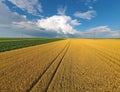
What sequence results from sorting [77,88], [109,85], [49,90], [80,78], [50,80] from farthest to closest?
[80,78], [50,80], [109,85], [77,88], [49,90]

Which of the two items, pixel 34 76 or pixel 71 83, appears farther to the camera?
pixel 34 76

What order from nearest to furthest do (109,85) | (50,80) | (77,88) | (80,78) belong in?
1. (77,88)
2. (109,85)
3. (50,80)
4. (80,78)

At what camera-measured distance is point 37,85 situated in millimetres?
6262

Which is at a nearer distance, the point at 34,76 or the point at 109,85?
the point at 109,85

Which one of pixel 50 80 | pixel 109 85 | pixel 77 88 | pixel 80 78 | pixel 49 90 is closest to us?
pixel 49 90

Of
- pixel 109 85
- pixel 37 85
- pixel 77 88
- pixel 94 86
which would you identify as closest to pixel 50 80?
pixel 37 85

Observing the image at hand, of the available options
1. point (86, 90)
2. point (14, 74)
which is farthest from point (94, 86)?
point (14, 74)

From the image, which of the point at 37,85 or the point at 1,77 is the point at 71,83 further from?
the point at 1,77

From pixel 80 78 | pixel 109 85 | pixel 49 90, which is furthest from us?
pixel 80 78

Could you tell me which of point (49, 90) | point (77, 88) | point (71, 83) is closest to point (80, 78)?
point (71, 83)

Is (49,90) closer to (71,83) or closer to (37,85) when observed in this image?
(37,85)

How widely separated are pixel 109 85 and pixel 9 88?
4.08 m

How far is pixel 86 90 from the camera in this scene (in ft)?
19.4

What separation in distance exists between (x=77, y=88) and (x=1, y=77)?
3.71 metres
